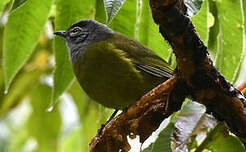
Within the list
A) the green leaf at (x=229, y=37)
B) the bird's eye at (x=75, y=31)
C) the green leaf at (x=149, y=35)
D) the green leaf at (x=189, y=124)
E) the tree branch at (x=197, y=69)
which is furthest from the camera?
the bird's eye at (x=75, y=31)

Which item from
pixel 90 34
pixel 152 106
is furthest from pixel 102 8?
pixel 90 34

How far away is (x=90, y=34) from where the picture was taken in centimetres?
422

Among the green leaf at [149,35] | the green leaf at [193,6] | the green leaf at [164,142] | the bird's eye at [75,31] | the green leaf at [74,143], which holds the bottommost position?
the green leaf at [74,143]

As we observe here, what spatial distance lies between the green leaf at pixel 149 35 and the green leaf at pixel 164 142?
431 mm

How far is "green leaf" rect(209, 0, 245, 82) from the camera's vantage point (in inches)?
105

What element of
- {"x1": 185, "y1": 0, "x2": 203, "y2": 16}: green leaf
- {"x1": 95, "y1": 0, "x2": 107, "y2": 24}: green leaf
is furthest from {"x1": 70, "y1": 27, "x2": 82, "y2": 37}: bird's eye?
{"x1": 185, "y1": 0, "x2": 203, "y2": 16}: green leaf

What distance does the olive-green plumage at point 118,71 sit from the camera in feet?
10.4

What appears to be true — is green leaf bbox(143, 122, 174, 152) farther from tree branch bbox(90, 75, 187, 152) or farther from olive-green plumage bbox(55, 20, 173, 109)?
olive-green plumage bbox(55, 20, 173, 109)

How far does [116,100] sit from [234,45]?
865 mm

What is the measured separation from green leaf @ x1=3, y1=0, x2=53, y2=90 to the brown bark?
0.89 meters

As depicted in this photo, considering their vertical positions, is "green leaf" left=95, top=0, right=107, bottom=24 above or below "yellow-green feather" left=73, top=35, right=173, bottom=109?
above

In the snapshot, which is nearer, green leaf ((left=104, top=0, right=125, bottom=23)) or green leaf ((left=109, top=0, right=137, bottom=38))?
green leaf ((left=104, top=0, right=125, bottom=23))

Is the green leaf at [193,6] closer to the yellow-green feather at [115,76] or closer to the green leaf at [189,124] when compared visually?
the green leaf at [189,124]

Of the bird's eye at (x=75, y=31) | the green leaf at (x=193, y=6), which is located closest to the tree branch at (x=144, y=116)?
the green leaf at (x=193, y=6)
